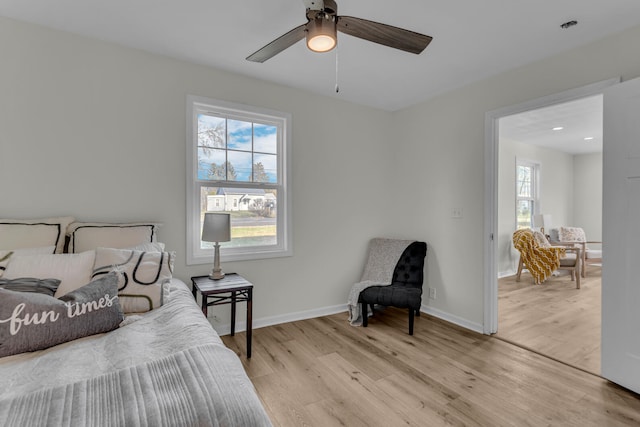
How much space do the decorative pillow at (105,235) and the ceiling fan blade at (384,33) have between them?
2.01 metres

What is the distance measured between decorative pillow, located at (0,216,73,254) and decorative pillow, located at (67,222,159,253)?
0.21ft

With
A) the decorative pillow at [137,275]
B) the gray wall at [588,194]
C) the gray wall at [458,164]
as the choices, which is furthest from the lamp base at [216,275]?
the gray wall at [588,194]

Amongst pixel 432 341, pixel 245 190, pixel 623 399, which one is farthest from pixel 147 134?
pixel 623 399

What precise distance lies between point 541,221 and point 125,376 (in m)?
6.88

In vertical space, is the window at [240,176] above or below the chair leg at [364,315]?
above

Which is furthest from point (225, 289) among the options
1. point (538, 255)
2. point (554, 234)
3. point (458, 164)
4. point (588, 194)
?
point (588, 194)

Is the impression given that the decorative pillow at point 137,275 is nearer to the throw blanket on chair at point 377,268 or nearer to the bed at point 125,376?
the bed at point 125,376

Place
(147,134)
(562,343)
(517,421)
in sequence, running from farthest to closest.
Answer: (562,343), (147,134), (517,421)

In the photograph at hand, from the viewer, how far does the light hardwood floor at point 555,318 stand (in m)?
2.68

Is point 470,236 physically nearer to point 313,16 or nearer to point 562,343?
point 562,343

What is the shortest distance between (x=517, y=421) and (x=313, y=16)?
2.50 metres

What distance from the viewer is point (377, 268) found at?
12.1ft

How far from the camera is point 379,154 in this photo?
4.00m

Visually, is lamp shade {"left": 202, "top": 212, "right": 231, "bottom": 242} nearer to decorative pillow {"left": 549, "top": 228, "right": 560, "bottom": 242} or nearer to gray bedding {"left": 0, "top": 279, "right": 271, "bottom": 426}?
gray bedding {"left": 0, "top": 279, "right": 271, "bottom": 426}
